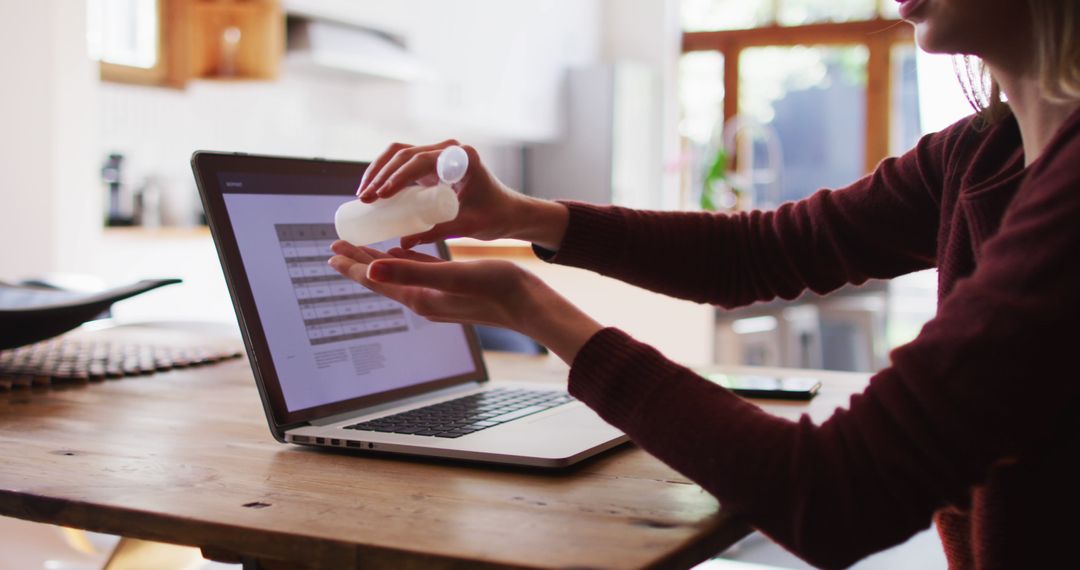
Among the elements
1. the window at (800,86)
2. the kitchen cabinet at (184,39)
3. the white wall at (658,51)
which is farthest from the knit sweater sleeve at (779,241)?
the white wall at (658,51)

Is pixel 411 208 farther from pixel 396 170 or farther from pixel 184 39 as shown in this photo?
pixel 184 39

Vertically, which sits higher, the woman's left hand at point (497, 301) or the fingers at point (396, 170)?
the fingers at point (396, 170)

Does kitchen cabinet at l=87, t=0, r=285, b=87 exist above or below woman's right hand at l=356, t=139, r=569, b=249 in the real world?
above

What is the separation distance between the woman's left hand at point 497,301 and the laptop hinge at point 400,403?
8.7 inches

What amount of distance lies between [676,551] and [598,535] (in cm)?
5

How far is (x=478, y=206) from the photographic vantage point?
98 centimetres

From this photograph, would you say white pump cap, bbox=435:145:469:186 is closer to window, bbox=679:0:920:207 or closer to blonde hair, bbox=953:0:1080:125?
blonde hair, bbox=953:0:1080:125

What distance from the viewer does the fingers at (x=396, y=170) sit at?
80 centimetres

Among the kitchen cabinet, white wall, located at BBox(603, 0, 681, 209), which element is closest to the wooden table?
the kitchen cabinet

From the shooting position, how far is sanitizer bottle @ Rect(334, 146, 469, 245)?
801 mm

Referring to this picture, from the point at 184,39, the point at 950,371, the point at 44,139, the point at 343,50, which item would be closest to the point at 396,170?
the point at 950,371

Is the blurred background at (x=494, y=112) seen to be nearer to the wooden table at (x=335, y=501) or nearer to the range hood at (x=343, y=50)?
the range hood at (x=343, y=50)

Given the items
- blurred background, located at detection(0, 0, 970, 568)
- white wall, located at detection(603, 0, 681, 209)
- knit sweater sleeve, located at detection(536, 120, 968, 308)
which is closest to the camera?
knit sweater sleeve, located at detection(536, 120, 968, 308)

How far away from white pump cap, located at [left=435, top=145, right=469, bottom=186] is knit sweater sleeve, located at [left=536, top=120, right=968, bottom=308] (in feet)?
0.82
